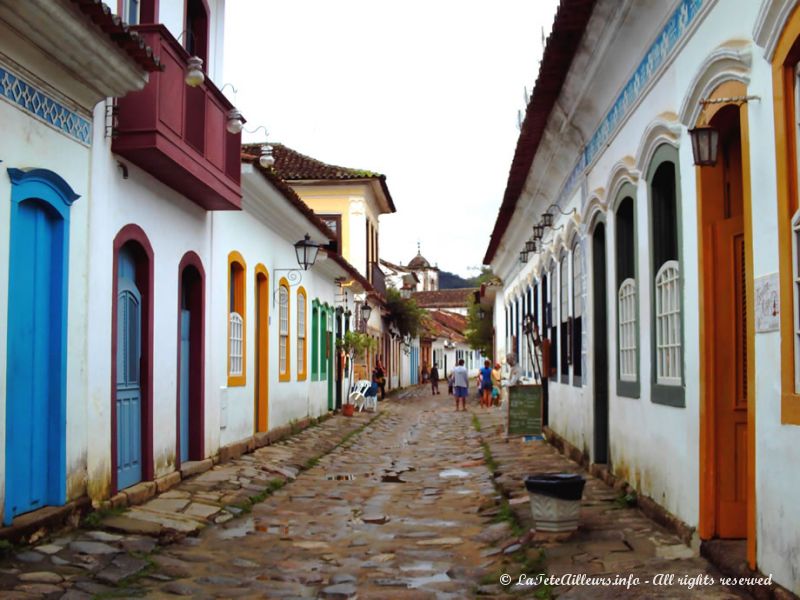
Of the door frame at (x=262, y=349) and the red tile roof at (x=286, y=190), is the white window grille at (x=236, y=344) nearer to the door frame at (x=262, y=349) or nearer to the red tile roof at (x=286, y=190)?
the door frame at (x=262, y=349)

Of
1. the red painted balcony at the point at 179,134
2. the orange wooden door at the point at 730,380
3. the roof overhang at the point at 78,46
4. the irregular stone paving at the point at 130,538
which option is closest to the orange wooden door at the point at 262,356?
the irregular stone paving at the point at 130,538

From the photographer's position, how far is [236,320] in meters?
12.9

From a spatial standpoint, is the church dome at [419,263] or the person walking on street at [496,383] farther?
the church dome at [419,263]

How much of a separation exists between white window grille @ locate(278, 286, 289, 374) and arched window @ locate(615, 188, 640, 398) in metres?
7.72

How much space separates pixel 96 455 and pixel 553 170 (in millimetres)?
7799

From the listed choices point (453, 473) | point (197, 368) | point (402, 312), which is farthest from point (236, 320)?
point (402, 312)

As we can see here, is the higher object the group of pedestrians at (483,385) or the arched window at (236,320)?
the arched window at (236,320)

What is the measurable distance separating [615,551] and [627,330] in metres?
3.06

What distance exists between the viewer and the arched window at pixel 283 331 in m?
15.8

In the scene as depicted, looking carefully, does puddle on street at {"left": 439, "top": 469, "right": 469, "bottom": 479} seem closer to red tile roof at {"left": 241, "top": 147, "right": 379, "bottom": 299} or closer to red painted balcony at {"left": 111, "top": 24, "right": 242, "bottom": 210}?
red painted balcony at {"left": 111, "top": 24, "right": 242, "bottom": 210}

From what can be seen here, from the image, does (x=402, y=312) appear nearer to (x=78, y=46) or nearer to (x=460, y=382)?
(x=460, y=382)

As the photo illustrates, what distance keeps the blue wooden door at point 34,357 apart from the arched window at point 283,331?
8.50 meters

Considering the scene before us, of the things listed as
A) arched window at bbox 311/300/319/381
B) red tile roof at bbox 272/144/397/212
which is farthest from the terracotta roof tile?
arched window at bbox 311/300/319/381

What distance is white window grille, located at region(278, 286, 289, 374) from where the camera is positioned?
52.1ft
